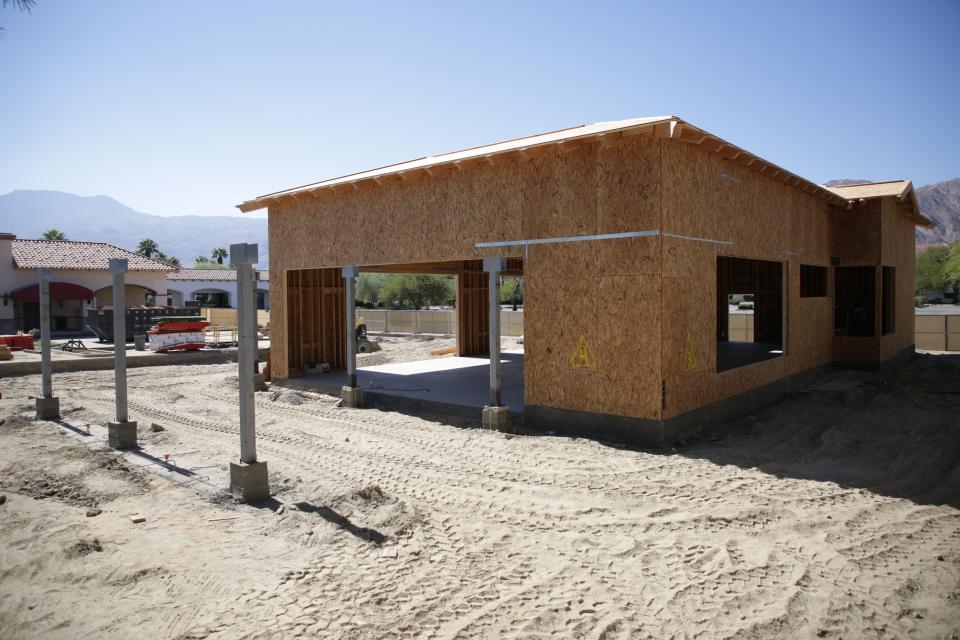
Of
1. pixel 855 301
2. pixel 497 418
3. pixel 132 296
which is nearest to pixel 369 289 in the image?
pixel 132 296

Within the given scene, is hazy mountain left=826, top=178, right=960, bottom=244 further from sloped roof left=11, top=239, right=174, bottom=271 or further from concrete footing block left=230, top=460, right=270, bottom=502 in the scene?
concrete footing block left=230, top=460, right=270, bottom=502

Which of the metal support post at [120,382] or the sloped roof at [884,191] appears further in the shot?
the sloped roof at [884,191]

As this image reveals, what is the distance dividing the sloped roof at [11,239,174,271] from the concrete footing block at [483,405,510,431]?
33795 mm

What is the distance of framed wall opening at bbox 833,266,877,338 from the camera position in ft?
54.4

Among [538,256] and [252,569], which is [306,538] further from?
[538,256]

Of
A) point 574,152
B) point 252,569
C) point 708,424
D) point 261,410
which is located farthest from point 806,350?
point 252,569

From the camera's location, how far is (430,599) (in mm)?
4672

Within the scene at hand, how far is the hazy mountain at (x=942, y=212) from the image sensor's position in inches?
6850

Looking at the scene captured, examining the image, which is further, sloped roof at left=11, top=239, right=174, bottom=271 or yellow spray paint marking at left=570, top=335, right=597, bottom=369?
sloped roof at left=11, top=239, right=174, bottom=271

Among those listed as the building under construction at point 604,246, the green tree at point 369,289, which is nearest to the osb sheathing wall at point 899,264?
the building under construction at point 604,246

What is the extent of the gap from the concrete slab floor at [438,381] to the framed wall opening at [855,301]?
30.2 feet

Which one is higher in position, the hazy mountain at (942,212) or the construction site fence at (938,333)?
the hazy mountain at (942,212)

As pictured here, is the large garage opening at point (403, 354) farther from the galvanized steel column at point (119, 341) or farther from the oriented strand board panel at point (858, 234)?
the oriented strand board panel at point (858, 234)

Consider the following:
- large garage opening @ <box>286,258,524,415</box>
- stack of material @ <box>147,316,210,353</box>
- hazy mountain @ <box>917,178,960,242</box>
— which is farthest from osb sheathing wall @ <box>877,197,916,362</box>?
hazy mountain @ <box>917,178,960,242</box>
